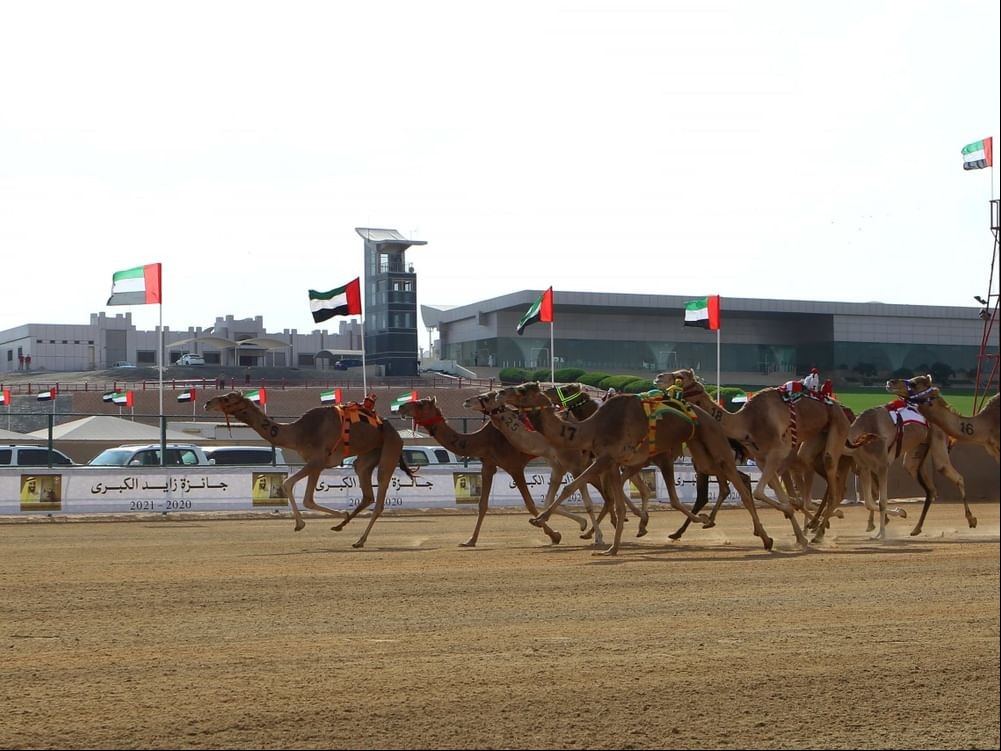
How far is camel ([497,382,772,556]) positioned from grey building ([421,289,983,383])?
59.8m

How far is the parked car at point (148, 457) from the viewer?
31438 mm

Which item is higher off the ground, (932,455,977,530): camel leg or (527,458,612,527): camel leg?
(932,455,977,530): camel leg

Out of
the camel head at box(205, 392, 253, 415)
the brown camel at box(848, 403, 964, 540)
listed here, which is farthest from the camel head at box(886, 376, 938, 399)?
the camel head at box(205, 392, 253, 415)

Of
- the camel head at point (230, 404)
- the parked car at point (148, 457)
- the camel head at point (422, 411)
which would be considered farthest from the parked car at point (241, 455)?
the camel head at point (422, 411)

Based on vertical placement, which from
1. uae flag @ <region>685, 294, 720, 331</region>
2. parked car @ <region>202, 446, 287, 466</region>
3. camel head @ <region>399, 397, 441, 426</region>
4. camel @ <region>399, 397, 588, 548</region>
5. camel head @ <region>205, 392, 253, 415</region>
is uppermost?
uae flag @ <region>685, 294, 720, 331</region>

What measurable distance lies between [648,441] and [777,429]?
247 centimetres

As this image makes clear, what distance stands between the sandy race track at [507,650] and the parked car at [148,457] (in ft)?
43.3

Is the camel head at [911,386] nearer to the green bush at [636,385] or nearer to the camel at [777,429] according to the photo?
the camel at [777,429]

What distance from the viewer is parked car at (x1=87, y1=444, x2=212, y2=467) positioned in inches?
1238

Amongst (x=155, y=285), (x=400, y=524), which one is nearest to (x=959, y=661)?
(x=400, y=524)

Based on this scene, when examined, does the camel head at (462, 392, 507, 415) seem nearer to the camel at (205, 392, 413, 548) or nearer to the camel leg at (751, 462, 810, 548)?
the camel at (205, 392, 413, 548)

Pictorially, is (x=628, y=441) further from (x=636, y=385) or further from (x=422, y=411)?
(x=636, y=385)

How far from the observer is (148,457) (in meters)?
32.1

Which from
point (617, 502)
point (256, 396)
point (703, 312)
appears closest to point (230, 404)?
point (617, 502)
